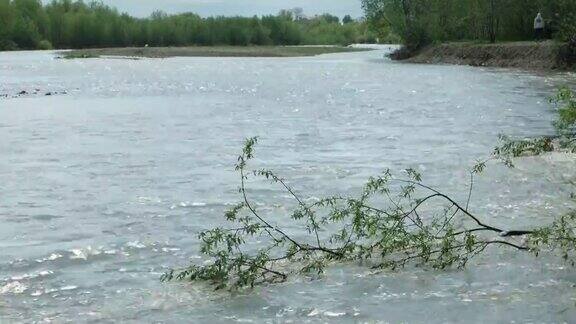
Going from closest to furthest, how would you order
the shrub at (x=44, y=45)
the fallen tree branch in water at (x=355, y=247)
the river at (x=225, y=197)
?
the river at (x=225, y=197) → the fallen tree branch in water at (x=355, y=247) → the shrub at (x=44, y=45)

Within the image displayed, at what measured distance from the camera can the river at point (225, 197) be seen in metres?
6.15

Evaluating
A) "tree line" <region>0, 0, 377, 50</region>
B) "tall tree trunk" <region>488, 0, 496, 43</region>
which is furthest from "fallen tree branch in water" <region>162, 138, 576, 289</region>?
"tree line" <region>0, 0, 377, 50</region>

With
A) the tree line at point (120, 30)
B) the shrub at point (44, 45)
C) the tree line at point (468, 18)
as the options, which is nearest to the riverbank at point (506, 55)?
the tree line at point (468, 18)

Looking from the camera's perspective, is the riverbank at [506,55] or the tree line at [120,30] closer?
the riverbank at [506,55]

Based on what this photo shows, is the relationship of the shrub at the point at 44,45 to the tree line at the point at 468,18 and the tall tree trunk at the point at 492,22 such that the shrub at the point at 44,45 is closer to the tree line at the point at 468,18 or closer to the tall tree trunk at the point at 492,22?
the tree line at the point at 468,18

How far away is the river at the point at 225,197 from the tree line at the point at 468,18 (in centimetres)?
2009

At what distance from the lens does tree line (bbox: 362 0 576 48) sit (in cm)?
4509

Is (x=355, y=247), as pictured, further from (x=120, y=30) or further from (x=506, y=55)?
(x=120, y=30)

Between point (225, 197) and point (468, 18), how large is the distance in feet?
172

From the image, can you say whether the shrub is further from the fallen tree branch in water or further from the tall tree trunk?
the fallen tree branch in water

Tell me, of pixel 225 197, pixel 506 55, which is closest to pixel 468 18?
pixel 506 55

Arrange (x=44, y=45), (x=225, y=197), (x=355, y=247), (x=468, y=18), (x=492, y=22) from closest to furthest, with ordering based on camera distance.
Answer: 1. (x=355, y=247)
2. (x=225, y=197)
3. (x=492, y=22)
4. (x=468, y=18)
5. (x=44, y=45)

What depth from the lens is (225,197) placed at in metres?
10.2

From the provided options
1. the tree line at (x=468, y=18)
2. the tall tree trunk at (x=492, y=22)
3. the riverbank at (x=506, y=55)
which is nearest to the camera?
the riverbank at (x=506, y=55)
